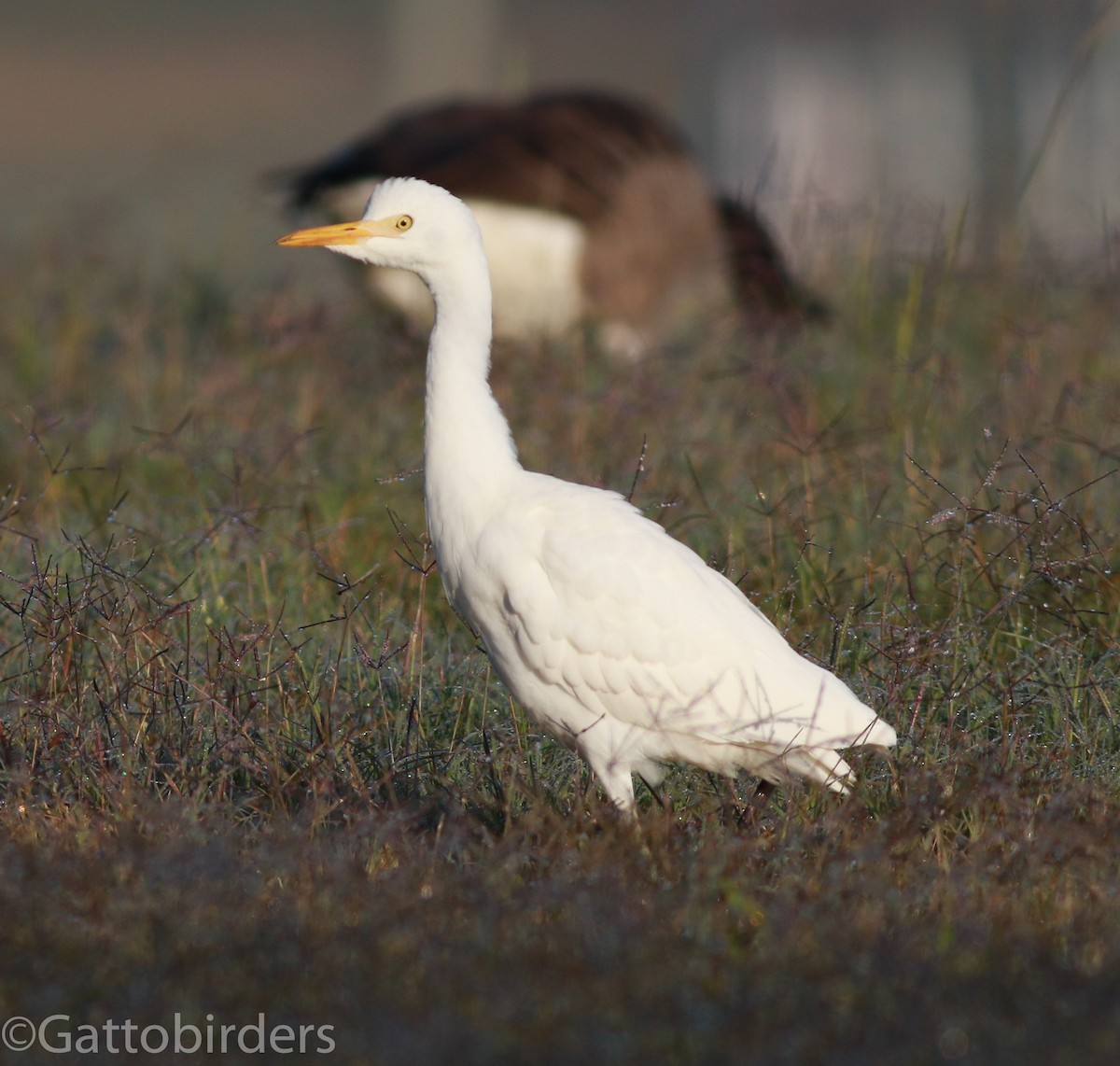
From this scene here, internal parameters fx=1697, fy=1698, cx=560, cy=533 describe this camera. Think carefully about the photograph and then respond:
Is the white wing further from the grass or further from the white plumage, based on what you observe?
the grass

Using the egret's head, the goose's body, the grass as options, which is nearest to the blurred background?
the goose's body

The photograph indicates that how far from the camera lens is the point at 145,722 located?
392cm

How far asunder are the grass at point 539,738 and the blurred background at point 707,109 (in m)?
1.04

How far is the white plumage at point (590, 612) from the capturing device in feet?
12.0

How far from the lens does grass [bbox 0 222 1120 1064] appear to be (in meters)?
2.75

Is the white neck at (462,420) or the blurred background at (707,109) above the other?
the white neck at (462,420)

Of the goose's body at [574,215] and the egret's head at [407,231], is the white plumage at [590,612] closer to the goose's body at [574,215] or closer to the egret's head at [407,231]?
the egret's head at [407,231]

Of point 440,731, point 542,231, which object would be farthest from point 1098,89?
point 440,731

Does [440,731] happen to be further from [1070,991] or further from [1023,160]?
[1023,160]

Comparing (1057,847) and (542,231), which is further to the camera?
(542,231)

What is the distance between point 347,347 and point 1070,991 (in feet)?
16.8

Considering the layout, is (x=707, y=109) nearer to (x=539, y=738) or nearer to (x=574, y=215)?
(x=574, y=215)

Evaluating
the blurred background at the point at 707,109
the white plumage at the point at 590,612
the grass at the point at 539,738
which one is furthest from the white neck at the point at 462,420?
the blurred background at the point at 707,109

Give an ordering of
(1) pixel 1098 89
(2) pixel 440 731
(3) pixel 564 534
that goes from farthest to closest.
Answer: (1) pixel 1098 89 → (2) pixel 440 731 → (3) pixel 564 534
